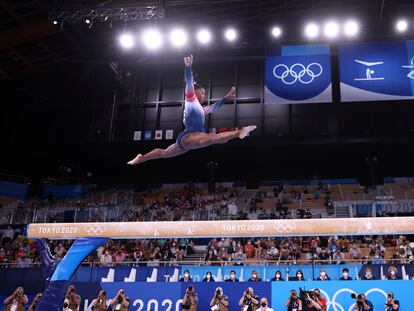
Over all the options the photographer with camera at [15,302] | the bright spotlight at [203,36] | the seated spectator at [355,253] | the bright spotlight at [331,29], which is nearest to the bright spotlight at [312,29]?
the bright spotlight at [331,29]

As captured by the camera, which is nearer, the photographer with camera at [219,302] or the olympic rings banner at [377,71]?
the photographer with camera at [219,302]

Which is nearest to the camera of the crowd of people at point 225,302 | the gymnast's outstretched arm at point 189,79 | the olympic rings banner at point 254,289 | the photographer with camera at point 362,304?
the gymnast's outstretched arm at point 189,79

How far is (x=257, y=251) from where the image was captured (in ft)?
49.8

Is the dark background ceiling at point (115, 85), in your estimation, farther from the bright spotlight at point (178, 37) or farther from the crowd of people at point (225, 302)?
the crowd of people at point (225, 302)

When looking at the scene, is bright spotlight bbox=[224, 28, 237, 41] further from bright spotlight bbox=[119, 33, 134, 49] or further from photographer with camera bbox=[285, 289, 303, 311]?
photographer with camera bbox=[285, 289, 303, 311]

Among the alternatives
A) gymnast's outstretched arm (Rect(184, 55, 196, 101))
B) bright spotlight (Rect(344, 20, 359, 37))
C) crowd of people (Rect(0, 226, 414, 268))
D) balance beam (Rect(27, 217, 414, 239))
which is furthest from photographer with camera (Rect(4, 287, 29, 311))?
bright spotlight (Rect(344, 20, 359, 37))


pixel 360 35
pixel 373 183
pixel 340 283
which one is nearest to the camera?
pixel 340 283

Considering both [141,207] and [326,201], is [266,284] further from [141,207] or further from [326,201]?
[141,207]

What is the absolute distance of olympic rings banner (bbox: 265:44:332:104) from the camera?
52.4 feet

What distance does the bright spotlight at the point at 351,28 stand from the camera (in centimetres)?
1556

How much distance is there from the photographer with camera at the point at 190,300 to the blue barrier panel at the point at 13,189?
1788 cm

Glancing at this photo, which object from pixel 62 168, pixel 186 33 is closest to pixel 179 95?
pixel 186 33

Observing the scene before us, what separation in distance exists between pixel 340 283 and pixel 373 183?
12301 millimetres

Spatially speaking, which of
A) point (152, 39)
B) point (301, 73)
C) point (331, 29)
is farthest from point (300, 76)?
point (152, 39)
